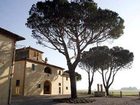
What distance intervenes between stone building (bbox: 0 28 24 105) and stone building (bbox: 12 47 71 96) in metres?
17.3

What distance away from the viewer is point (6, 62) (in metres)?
17.8

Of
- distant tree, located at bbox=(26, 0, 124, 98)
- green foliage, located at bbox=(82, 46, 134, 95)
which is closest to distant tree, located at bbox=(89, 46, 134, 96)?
green foliage, located at bbox=(82, 46, 134, 95)

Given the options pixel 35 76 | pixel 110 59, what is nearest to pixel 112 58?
pixel 110 59

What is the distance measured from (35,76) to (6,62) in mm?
20933

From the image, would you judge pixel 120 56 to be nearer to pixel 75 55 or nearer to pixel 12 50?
pixel 75 55

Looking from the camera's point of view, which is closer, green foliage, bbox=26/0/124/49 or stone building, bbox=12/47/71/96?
green foliage, bbox=26/0/124/49

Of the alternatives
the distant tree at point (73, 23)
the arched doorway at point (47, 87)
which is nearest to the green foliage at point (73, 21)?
the distant tree at point (73, 23)

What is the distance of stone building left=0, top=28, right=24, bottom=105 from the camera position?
56.6 feet

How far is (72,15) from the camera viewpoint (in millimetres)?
24031

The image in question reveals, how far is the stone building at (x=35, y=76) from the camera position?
3556 cm

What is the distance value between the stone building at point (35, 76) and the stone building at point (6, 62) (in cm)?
1731

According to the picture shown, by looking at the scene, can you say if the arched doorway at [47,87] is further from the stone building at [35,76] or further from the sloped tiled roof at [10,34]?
the sloped tiled roof at [10,34]

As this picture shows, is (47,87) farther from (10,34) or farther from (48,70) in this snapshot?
(10,34)

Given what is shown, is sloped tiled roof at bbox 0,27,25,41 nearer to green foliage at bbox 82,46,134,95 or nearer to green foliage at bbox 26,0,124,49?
green foliage at bbox 26,0,124,49
